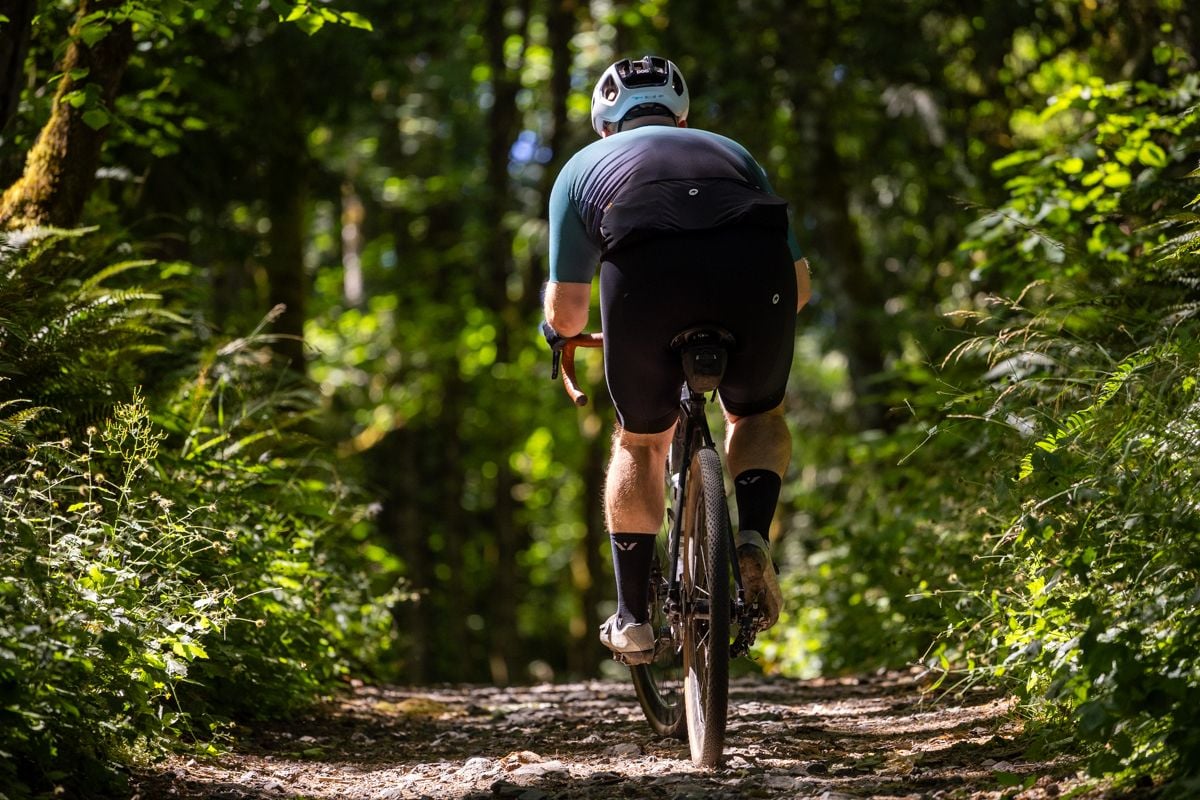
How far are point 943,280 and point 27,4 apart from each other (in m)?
8.69

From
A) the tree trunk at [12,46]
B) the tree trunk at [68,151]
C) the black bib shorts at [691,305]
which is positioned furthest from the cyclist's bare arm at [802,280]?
the tree trunk at [12,46]

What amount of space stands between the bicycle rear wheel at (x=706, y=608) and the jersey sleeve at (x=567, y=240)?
0.75 m

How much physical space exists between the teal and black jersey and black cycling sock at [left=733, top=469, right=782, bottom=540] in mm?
748

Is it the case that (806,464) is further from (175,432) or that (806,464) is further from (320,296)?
(175,432)

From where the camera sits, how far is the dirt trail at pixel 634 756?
3.60 meters

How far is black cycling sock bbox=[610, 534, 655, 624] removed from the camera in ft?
13.8

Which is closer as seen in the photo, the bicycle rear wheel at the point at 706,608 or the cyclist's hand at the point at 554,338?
the bicycle rear wheel at the point at 706,608

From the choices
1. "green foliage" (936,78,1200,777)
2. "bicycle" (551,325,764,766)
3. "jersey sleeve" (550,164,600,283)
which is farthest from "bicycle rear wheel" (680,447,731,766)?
"green foliage" (936,78,1200,777)

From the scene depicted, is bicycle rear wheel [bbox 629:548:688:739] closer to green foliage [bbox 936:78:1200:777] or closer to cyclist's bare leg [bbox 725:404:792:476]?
cyclist's bare leg [bbox 725:404:792:476]

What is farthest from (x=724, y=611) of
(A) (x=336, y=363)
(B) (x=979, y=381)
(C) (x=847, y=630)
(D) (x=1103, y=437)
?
(A) (x=336, y=363)

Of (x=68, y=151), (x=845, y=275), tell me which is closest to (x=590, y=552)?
(x=845, y=275)

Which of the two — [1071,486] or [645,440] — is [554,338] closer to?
[645,440]

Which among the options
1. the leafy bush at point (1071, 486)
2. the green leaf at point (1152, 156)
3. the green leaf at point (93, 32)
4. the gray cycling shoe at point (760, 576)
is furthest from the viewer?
the green leaf at point (1152, 156)

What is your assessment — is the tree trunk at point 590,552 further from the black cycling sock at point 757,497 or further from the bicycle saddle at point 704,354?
the bicycle saddle at point 704,354
